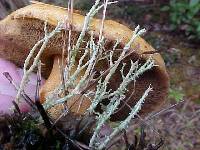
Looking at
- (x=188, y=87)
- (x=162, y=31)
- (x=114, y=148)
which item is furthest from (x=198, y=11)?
(x=114, y=148)

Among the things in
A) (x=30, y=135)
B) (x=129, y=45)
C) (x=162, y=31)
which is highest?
(x=129, y=45)

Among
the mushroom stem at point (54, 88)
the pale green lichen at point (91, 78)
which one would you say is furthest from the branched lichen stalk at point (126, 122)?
the mushroom stem at point (54, 88)

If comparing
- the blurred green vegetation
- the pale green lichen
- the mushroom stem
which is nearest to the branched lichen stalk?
the pale green lichen

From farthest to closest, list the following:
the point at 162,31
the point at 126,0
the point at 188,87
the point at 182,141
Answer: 1. the point at 126,0
2. the point at 162,31
3. the point at 188,87
4. the point at 182,141

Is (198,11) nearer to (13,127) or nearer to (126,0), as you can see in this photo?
(126,0)

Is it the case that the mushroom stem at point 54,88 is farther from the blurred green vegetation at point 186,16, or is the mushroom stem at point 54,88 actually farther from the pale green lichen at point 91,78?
the blurred green vegetation at point 186,16

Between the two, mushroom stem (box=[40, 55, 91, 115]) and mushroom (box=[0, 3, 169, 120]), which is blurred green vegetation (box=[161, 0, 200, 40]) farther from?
mushroom stem (box=[40, 55, 91, 115])

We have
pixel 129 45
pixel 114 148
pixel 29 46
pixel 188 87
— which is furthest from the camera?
pixel 188 87

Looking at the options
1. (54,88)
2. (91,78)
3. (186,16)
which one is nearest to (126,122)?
(91,78)
